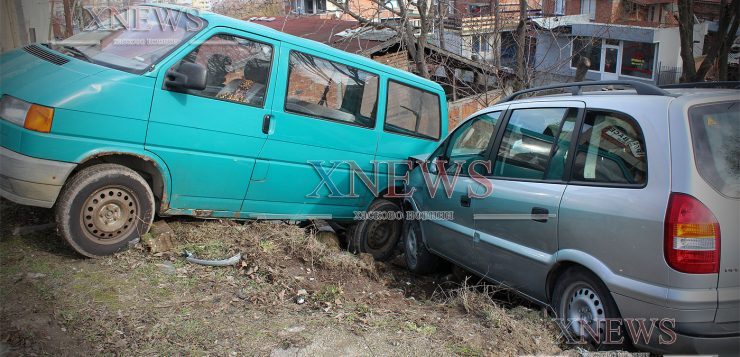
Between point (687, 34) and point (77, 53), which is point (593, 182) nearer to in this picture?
point (77, 53)

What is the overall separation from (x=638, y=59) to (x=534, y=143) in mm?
35412

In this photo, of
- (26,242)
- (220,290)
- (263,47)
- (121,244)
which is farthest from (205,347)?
(263,47)

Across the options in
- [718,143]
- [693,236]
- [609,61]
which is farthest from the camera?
[609,61]

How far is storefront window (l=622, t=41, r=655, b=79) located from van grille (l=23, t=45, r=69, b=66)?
35985mm

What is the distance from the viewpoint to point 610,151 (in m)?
3.65

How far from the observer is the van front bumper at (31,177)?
13.8 ft

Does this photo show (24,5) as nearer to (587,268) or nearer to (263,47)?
(263,47)

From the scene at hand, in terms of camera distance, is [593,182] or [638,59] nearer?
[593,182]

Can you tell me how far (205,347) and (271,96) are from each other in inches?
102

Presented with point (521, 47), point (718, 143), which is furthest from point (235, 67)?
point (521, 47)

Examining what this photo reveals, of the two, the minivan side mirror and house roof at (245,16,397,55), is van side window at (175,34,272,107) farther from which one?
house roof at (245,16,397,55)

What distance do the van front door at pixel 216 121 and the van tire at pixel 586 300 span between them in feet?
9.44

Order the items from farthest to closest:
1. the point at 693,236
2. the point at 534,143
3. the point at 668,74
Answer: the point at 668,74 → the point at 534,143 → the point at 693,236

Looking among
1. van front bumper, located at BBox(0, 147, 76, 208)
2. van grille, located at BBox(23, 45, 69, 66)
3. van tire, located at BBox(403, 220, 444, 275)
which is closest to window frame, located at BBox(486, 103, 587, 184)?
van tire, located at BBox(403, 220, 444, 275)
